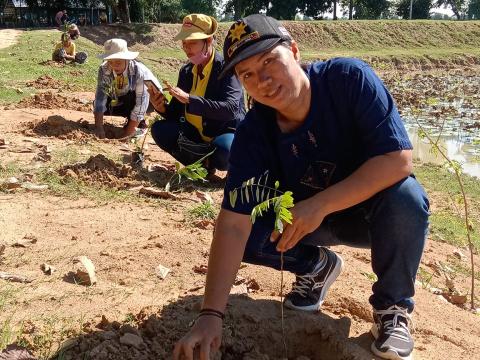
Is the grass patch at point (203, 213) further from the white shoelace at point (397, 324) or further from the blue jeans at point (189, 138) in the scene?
the white shoelace at point (397, 324)

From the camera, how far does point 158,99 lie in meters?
4.66

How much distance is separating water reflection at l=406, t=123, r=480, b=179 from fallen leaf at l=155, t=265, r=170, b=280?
5881 mm

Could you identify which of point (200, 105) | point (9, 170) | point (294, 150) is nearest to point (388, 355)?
point (294, 150)

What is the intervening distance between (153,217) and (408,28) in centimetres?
3203

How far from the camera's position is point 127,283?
8.52 ft

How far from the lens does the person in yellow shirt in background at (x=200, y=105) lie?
423 cm

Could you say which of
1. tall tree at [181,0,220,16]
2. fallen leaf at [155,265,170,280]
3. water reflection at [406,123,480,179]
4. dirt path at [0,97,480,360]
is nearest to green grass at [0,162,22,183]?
dirt path at [0,97,480,360]

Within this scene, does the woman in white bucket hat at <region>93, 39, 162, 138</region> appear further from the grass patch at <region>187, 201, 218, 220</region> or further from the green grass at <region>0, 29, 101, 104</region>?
the green grass at <region>0, 29, 101, 104</region>

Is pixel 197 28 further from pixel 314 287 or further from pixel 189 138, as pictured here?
pixel 314 287

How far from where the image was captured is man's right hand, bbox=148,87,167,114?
456cm

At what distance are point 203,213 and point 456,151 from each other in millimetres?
6609

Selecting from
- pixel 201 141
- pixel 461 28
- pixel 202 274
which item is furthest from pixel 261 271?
pixel 461 28

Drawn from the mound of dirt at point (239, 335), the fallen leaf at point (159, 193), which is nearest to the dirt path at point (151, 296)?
the mound of dirt at point (239, 335)

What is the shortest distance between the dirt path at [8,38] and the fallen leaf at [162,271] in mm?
16063
